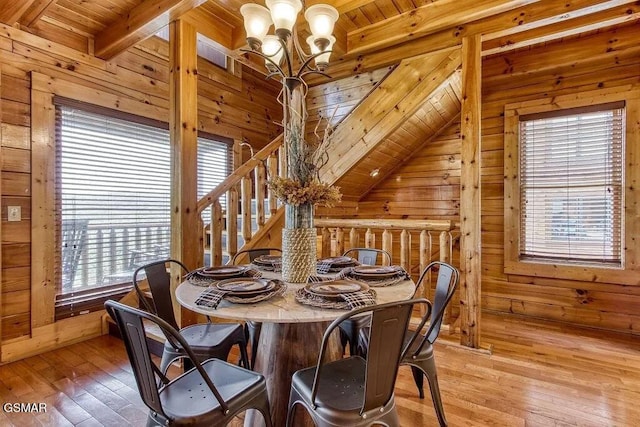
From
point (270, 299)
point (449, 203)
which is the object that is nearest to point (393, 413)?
point (270, 299)

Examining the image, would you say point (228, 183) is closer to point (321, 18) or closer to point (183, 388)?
point (321, 18)

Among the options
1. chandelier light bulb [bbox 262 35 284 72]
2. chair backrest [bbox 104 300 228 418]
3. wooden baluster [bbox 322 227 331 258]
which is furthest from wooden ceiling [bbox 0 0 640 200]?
chair backrest [bbox 104 300 228 418]

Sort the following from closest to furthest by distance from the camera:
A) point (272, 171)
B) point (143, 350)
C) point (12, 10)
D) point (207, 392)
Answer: point (143, 350) → point (207, 392) → point (12, 10) → point (272, 171)

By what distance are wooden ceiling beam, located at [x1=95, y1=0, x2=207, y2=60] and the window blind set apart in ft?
11.4

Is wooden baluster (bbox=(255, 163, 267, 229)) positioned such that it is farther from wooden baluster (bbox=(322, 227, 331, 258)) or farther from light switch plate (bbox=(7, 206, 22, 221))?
light switch plate (bbox=(7, 206, 22, 221))

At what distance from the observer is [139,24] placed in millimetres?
2457

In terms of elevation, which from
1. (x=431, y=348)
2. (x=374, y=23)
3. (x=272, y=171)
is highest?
(x=374, y=23)

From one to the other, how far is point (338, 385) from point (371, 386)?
21 cm

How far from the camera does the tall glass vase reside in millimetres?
1617

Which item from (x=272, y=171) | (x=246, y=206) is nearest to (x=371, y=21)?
(x=272, y=171)

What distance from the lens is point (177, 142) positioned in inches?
96.3

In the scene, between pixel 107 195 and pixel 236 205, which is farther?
pixel 107 195

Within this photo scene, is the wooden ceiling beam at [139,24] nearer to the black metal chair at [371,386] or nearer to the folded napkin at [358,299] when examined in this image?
the folded napkin at [358,299]

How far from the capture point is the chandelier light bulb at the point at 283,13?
5.30ft
